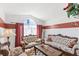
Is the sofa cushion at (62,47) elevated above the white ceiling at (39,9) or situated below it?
below

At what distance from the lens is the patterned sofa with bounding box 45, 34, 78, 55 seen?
1.35m

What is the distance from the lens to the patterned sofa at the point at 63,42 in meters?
1.35

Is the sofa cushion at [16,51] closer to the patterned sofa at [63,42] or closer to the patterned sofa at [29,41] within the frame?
the patterned sofa at [29,41]

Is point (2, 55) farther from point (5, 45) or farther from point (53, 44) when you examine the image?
point (53, 44)

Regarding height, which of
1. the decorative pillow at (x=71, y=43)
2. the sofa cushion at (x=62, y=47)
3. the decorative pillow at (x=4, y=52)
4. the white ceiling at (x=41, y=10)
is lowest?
the decorative pillow at (x=4, y=52)

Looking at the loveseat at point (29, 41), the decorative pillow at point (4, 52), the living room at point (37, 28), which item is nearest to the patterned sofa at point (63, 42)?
the living room at point (37, 28)

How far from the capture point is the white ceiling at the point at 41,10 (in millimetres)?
1396

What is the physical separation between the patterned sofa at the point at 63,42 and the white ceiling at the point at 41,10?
7.9 inches

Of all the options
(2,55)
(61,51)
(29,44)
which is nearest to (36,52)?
(29,44)

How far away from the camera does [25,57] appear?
144 centimetres

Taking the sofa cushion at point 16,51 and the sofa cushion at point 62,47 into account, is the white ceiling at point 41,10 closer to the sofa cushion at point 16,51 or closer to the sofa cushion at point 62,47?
the sofa cushion at point 62,47

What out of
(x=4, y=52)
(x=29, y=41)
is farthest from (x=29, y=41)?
(x=4, y=52)

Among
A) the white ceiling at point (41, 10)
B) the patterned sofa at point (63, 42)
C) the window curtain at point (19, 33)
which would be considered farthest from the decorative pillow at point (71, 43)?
the window curtain at point (19, 33)

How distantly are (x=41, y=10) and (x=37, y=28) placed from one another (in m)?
0.22
